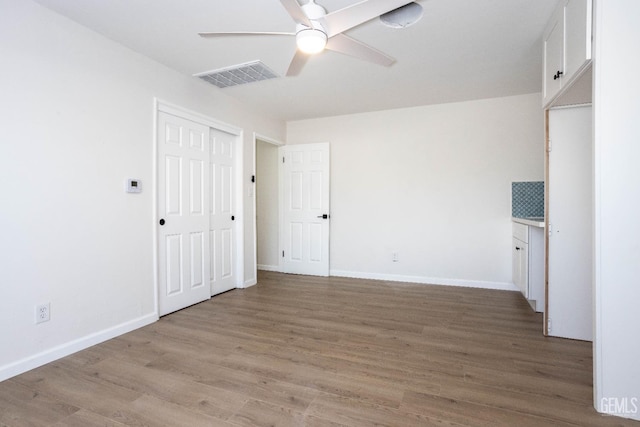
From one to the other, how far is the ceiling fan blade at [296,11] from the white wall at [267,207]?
365 cm

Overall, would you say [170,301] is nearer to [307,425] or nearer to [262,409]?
[262,409]

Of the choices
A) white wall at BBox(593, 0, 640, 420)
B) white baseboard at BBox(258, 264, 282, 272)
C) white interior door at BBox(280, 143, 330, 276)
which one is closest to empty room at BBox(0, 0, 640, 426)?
white wall at BBox(593, 0, 640, 420)

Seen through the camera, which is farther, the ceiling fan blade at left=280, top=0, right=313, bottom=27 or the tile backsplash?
the tile backsplash

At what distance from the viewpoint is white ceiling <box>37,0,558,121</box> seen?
2.26 m

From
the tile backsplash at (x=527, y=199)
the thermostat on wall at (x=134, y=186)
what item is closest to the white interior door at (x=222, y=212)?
the thermostat on wall at (x=134, y=186)

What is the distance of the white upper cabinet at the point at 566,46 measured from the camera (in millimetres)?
1782

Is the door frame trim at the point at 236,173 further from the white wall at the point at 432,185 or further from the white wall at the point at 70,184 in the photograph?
the white wall at the point at 432,185

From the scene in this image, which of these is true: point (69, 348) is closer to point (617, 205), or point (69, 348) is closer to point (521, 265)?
point (617, 205)

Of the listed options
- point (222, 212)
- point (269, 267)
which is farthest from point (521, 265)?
point (269, 267)

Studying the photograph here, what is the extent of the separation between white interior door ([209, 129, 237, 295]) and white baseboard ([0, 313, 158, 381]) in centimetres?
108

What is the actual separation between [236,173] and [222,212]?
0.59 m

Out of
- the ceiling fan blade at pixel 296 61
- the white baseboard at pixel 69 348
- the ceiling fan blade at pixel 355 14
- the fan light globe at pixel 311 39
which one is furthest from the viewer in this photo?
the ceiling fan blade at pixel 296 61

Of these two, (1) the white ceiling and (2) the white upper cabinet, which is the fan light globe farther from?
(2) the white upper cabinet

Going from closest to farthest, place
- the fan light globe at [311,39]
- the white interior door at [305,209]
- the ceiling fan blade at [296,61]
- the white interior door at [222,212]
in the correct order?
1. the fan light globe at [311,39]
2. the ceiling fan blade at [296,61]
3. the white interior door at [222,212]
4. the white interior door at [305,209]
